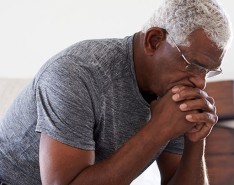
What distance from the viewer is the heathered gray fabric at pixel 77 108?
1.07 meters

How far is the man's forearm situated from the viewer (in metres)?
1.29

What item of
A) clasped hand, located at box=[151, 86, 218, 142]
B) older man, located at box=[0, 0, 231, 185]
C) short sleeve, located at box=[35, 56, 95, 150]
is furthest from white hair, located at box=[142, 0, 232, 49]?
short sleeve, located at box=[35, 56, 95, 150]

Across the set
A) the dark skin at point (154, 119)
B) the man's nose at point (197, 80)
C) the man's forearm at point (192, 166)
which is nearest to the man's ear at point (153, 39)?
the dark skin at point (154, 119)

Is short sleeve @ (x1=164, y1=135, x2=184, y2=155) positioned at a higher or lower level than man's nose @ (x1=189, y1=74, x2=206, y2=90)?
lower

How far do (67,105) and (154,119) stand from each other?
210mm

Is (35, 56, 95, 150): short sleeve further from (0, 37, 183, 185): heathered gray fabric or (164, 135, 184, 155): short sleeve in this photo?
(164, 135, 184, 155): short sleeve

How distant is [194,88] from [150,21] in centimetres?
21

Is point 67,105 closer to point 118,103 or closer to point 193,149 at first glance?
point 118,103

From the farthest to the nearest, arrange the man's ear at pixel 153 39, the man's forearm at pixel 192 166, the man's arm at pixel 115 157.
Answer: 1. the man's forearm at pixel 192 166
2. the man's ear at pixel 153 39
3. the man's arm at pixel 115 157

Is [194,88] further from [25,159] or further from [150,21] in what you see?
[25,159]

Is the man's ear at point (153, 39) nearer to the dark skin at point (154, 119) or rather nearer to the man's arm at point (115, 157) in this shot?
the dark skin at point (154, 119)

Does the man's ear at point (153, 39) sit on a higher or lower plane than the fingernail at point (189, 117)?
higher

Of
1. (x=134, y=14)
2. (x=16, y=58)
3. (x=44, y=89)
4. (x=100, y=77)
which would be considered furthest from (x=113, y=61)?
(x=16, y=58)

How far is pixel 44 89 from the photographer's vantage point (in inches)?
43.6
